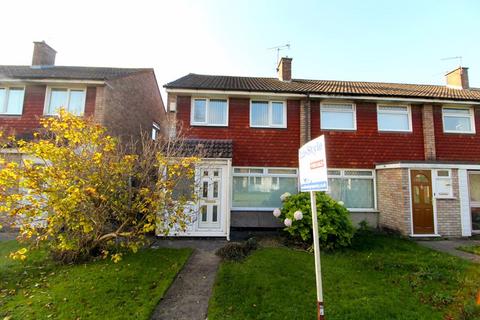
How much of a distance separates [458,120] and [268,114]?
8.23 meters

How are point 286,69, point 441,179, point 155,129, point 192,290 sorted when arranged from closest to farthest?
1. point 192,290
2. point 441,179
3. point 286,69
4. point 155,129

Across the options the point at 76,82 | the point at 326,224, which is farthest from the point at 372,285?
the point at 76,82

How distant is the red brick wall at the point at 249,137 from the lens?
9.67m

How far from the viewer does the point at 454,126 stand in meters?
10.3

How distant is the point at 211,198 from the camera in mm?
8312

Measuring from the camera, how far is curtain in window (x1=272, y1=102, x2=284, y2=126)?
10032 mm

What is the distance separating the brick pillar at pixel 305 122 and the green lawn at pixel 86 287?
6.46m

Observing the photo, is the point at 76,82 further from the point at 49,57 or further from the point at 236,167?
the point at 236,167

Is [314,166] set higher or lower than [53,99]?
lower

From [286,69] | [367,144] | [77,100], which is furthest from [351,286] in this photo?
[77,100]

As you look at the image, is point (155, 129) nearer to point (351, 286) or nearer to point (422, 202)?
point (351, 286)

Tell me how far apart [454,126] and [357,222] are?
19.8 feet

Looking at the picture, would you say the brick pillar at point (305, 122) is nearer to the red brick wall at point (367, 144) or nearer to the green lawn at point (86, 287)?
the red brick wall at point (367, 144)

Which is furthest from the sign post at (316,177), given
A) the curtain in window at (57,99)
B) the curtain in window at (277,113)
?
the curtain in window at (57,99)
